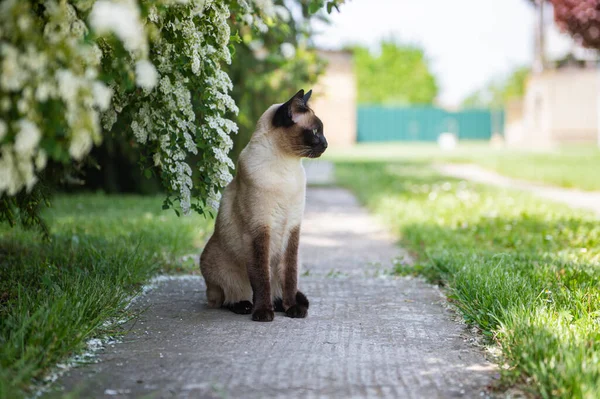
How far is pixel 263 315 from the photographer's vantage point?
430 centimetres

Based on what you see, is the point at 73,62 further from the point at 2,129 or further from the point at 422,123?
the point at 422,123

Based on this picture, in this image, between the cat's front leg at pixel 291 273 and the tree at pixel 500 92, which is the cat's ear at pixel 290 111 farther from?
the tree at pixel 500 92

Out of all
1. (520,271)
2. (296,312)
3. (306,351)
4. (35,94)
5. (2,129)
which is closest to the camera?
(2,129)

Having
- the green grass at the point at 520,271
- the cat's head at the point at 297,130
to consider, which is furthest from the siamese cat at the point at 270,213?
the green grass at the point at 520,271

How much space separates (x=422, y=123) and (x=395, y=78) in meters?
13.5

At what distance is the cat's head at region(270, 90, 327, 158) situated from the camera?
4324 mm

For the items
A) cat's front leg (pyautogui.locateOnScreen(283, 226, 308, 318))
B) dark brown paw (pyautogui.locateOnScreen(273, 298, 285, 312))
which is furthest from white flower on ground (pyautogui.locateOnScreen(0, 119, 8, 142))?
dark brown paw (pyautogui.locateOnScreen(273, 298, 285, 312))

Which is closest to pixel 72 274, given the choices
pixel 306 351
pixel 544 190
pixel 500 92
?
pixel 306 351

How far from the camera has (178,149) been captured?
14.9ft

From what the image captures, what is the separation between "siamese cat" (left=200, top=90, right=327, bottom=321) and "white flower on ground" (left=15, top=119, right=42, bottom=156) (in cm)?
186

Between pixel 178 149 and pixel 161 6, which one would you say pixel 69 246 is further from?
pixel 161 6

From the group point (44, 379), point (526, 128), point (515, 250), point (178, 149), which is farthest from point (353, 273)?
point (526, 128)

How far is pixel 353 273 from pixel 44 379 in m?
3.31

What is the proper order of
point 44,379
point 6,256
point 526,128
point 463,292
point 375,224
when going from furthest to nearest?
point 526,128
point 375,224
point 6,256
point 463,292
point 44,379
